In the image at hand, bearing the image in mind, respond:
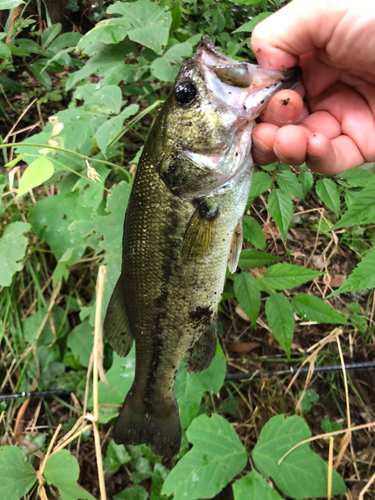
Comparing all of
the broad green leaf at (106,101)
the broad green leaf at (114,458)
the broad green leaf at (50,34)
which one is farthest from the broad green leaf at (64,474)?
the broad green leaf at (50,34)

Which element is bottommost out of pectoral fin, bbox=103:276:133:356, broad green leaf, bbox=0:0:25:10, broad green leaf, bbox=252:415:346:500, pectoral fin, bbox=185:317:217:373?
broad green leaf, bbox=252:415:346:500

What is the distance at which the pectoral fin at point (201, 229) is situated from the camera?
1.29m

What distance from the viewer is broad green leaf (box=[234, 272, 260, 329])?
1.70 meters

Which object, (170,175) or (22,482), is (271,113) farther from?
(22,482)

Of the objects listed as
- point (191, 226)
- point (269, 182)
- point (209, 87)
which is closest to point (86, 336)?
point (191, 226)

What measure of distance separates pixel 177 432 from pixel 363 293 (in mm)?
2011

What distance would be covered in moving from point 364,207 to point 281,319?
0.83 meters

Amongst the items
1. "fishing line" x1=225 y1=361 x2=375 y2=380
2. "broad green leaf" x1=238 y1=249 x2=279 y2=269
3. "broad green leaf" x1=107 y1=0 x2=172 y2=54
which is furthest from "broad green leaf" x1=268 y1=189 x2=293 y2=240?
"fishing line" x1=225 y1=361 x2=375 y2=380

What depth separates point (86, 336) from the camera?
2.28 metres

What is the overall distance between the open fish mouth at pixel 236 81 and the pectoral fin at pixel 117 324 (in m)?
0.97

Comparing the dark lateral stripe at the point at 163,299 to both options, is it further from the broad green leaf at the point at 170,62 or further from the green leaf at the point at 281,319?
the broad green leaf at the point at 170,62

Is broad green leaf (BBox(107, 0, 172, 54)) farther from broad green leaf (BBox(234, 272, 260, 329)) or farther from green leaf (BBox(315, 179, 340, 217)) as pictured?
broad green leaf (BBox(234, 272, 260, 329))

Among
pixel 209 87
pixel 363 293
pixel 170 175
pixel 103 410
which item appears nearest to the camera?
pixel 209 87

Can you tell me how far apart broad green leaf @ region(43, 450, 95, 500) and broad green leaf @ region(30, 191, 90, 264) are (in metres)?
1.09
